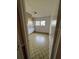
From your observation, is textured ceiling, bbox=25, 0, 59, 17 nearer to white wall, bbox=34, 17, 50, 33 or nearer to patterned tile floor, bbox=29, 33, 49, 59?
white wall, bbox=34, 17, 50, 33

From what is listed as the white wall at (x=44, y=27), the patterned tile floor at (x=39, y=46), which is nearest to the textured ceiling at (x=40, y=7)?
the white wall at (x=44, y=27)

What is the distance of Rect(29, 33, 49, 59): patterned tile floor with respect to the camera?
4.40ft

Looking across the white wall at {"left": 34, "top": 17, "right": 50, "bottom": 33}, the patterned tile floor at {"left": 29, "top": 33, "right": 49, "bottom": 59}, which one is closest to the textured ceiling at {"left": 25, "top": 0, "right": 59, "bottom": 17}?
the white wall at {"left": 34, "top": 17, "right": 50, "bottom": 33}

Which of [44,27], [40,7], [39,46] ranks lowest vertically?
[39,46]

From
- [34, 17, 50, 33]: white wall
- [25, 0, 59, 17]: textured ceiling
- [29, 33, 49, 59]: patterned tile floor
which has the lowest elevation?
[29, 33, 49, 59]: patterned tile floor

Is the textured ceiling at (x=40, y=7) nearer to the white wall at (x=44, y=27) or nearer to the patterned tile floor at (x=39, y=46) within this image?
the white wall at (x=44, y=27)

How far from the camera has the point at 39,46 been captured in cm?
Answer: 142

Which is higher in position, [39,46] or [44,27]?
[44,27]

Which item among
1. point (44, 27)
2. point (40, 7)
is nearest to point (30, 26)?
point (44, 27)

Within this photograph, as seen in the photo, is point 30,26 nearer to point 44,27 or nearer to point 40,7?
point 44,27

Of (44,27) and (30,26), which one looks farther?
(44,27)
